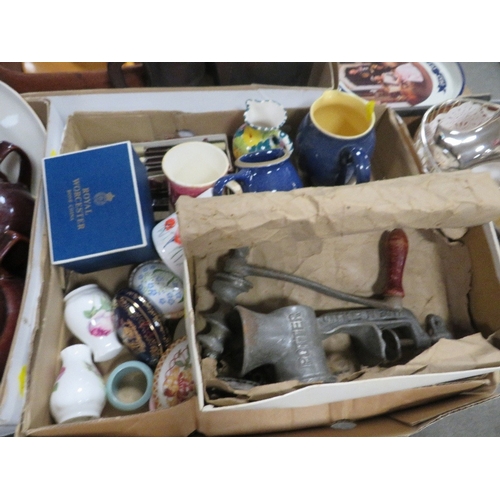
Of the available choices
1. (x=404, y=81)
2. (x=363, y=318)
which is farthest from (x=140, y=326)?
(x=404, y=81)

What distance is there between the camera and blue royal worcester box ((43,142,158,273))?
0.60 m

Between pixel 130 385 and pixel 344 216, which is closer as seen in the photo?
pixel 344 216

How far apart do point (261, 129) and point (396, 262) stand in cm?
32

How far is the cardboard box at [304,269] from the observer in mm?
453

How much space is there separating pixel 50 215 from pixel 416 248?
581 millimetres

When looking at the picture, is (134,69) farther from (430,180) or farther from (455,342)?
(455,342)

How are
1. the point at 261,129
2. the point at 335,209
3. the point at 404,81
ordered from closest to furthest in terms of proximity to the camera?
the point at 335,209 → the point at 261,129 → the point at 404,81

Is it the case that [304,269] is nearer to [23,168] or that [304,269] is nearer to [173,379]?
[173,379]

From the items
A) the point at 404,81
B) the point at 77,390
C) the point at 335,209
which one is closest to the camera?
the point at 335,209

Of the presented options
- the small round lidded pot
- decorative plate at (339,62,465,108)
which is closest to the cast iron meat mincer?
the small round lidded pot

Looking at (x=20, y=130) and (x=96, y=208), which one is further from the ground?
(x=20, y=130)

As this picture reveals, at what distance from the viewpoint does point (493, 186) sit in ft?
1.58

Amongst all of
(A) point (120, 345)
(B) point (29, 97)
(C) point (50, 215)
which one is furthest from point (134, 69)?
(A) point (120, 345)

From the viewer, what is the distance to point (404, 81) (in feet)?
3.33
